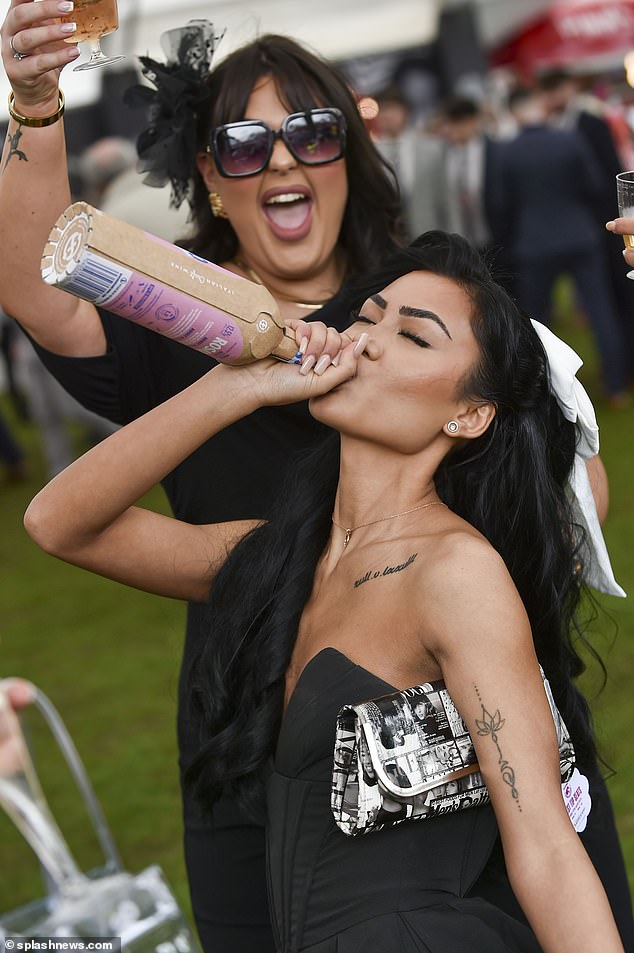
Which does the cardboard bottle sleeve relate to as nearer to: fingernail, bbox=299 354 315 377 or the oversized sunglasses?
fingernail, bbox=299 354 315 377

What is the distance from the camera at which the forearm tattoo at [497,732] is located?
1875 millimetres

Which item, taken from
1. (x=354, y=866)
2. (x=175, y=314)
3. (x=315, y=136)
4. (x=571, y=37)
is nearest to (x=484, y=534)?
(x=354, y=866)

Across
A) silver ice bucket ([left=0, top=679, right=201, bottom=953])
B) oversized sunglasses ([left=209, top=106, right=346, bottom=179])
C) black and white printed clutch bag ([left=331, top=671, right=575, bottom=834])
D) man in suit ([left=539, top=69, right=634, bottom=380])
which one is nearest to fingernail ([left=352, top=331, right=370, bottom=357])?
black and white printed clutch bag ([left=331, top=671, right=575, bottom=834])

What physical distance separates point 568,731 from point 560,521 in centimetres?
39

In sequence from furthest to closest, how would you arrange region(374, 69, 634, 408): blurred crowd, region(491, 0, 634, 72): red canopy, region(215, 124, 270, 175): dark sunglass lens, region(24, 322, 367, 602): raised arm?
region(491, 0, 634, 72): red canopy < region(374, 69, 634, 408): blurred crowd < region(215, 124, 270, 175): dark sunglass lens < region(24, 322, 367, 602): raised arm

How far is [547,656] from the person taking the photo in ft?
7.81

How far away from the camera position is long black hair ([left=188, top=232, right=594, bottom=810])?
2.28 meters

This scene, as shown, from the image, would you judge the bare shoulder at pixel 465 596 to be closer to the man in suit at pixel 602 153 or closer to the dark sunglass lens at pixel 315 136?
the dark sunglass lens at pixel 315 136

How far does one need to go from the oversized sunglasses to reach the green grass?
1.17 metres

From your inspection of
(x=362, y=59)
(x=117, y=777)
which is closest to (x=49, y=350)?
(x=117, y=777)

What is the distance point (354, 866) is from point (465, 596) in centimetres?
48

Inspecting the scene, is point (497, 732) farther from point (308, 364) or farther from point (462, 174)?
point (462, 174)

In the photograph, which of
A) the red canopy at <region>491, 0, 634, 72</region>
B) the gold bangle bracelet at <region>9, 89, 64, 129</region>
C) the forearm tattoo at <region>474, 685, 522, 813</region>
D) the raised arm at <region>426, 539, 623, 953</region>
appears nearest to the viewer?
the raised arm at <region>426, 539, 623, 953</region>

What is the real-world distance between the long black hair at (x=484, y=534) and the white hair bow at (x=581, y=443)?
0.02m
